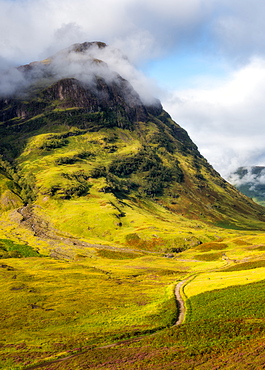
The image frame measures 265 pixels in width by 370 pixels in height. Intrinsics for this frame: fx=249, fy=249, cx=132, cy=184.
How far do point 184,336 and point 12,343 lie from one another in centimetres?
2963

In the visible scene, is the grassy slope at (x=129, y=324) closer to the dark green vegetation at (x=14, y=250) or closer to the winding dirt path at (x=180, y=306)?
the winding dirt path at (x=180, y=306)

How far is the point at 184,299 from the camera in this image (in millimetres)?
62281

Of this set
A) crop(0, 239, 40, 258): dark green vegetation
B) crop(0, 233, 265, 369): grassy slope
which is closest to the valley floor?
crop(0, 233, 265, 369): grassy slope

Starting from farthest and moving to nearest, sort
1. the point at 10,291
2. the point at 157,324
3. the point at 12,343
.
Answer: the point at 10,291 → the point at 157,324 → the point at 12,343

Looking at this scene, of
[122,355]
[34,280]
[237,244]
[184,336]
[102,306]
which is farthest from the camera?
[237,244]

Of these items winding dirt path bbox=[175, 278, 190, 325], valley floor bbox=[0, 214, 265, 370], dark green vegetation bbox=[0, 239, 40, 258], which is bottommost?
winding dirt path bbox=[175, 278, 190, 325]

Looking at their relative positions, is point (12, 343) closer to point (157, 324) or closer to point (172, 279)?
point (157, 324)

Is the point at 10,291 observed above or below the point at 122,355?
above

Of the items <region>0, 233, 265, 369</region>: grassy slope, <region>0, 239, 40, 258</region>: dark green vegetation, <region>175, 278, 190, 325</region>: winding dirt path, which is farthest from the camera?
<region>0, 239, 40, 258</region>: dark green vegetation

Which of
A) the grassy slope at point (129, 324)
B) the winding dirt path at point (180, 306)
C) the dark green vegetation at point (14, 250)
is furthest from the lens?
the dark green vegetation at point (14, 250)

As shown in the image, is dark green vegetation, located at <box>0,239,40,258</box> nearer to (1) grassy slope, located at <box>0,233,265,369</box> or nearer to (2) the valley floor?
(2) the valley floor

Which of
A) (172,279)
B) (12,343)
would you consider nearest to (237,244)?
(172,279)

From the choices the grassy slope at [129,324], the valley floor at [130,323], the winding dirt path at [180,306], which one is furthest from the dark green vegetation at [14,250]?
the winding dirt path at [180,306]

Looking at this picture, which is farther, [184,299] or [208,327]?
[184,299]
